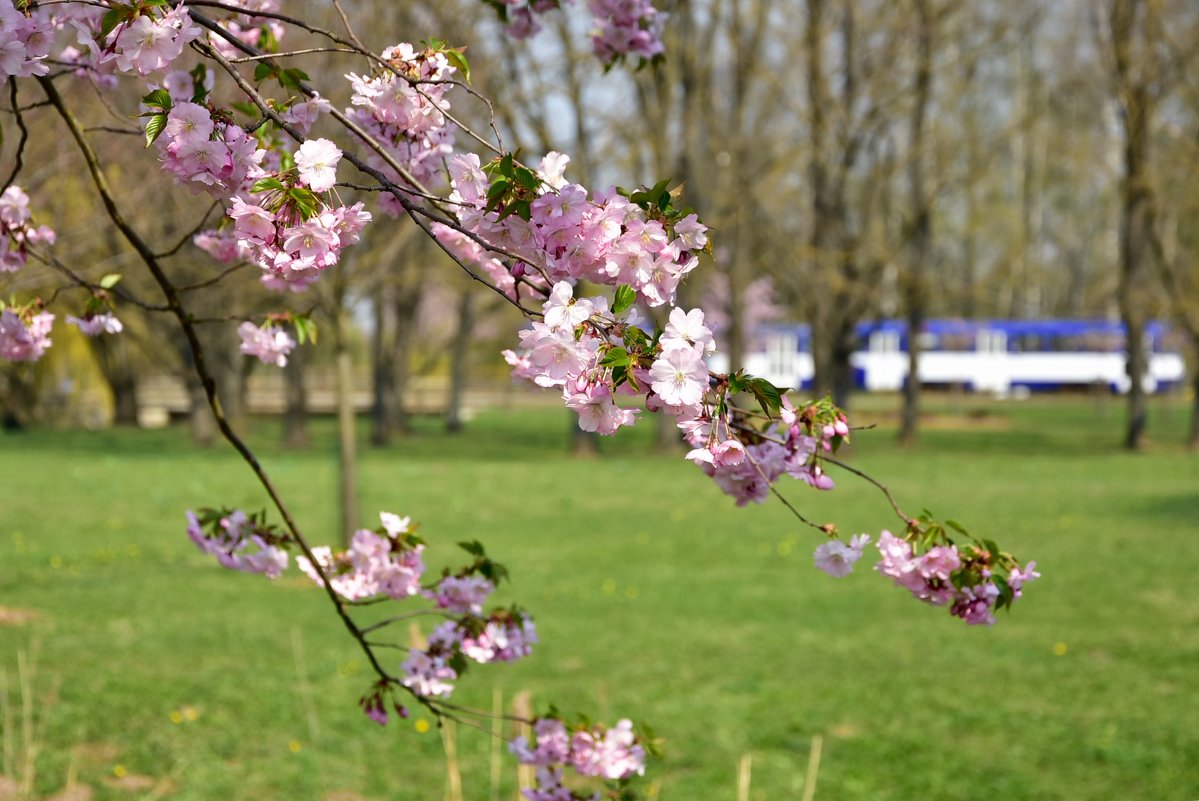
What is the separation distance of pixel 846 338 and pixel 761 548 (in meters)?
9.80

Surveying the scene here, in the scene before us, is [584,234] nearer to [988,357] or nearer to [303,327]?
[303,327]

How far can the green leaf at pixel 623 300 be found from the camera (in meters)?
1.54

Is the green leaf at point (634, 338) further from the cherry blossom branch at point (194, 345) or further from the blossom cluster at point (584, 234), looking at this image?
the cherry blossom branch at point (194, 345)

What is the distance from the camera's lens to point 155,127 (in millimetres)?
1584

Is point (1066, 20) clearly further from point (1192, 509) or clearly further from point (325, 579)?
point (325, 579)

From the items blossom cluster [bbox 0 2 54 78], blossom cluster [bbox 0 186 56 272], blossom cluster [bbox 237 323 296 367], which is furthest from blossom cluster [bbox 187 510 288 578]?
blossom cluster [bbox 0 2 54 78]

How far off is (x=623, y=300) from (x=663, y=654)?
575 centimetres

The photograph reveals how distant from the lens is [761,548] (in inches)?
427

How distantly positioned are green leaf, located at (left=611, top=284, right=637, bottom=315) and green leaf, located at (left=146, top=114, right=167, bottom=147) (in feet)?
1.94

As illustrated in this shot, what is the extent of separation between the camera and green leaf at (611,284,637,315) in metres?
1.54

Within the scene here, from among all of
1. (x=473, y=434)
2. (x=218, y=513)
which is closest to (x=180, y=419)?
(x=473, y=434)

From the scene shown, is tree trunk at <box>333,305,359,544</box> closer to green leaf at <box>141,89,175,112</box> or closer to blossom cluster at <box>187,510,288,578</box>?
blossom cluster at <box>187,510,288,578</box>

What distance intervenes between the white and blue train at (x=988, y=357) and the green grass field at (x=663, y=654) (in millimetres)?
27901

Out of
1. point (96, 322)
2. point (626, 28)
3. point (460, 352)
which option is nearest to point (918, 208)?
point (460, 352)
